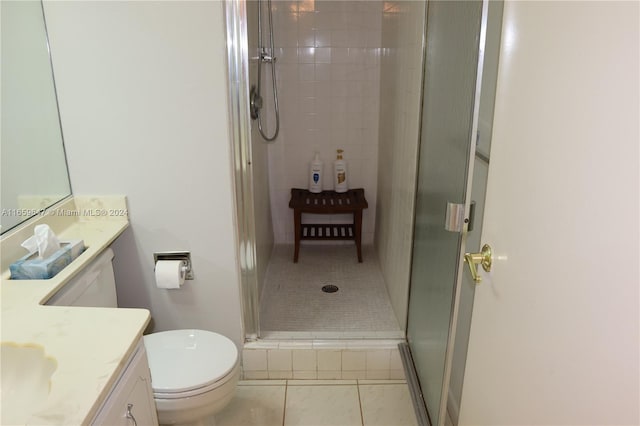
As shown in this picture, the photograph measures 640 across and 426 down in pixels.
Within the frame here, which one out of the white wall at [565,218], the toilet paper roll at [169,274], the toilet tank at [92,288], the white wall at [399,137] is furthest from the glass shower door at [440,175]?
the toilet tank at [92,288]

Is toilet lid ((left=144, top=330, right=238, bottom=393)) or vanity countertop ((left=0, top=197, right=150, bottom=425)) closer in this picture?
vanity countertop ((left=0, top=197, right=150, bottom=425))

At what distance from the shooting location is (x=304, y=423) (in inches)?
79.4

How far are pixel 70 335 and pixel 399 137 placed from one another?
1.78m

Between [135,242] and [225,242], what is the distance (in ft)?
1.24

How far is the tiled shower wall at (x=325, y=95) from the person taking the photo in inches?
119

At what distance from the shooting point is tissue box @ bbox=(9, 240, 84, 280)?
1.48 m

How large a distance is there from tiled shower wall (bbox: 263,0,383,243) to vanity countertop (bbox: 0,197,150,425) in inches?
71.7

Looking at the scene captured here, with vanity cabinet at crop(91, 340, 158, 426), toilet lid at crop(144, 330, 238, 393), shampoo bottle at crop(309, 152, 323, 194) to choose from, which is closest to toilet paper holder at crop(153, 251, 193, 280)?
toilet lid at crop(144, 330, 238, 393)

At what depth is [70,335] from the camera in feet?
3.80

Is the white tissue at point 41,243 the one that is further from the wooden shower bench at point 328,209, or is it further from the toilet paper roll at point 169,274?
the wooden shower bench at point 328,209

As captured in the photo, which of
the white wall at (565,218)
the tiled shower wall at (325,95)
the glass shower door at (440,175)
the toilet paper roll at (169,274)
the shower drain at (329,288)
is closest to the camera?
the white wall at (565,218)

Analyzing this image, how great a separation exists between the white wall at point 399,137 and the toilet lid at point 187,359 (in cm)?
94

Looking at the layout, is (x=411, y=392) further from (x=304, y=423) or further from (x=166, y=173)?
(x=166, y=173)

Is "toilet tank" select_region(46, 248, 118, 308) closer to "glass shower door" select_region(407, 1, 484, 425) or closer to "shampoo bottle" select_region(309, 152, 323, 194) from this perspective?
"glass shower door" select_region(407, 1, 484, 425)
